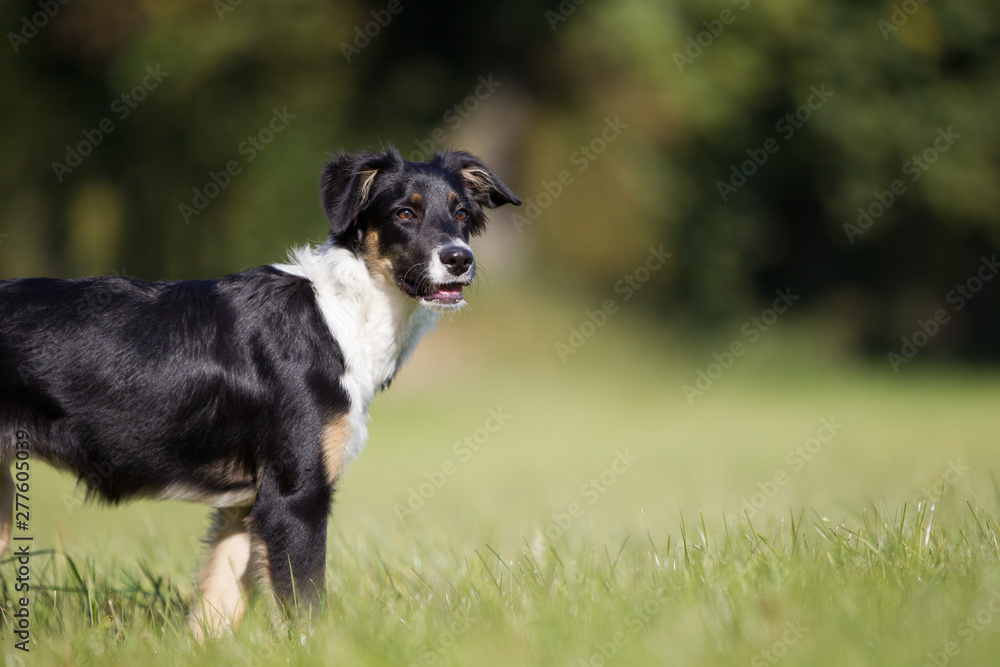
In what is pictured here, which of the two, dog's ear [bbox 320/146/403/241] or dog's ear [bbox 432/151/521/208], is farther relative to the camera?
dog's ear [bbox 432/151/521/208]

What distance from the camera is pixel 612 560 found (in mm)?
4859

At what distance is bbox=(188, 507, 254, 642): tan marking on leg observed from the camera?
13.3 ft

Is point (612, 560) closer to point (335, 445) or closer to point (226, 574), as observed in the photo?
point (335, 445)

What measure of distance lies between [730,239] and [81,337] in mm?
17615

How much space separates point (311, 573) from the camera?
3.82 m

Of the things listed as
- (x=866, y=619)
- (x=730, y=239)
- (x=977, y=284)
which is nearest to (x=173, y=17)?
(x=730, y=239)

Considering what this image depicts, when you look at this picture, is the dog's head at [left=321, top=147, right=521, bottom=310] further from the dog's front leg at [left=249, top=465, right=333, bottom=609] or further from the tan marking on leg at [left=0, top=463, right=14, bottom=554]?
the tan marking on leg at [left=0, top=463, right=14, bottom=554]

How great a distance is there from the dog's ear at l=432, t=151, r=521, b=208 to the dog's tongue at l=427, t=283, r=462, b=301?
665 millimetres

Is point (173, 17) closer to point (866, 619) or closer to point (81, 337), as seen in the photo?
point (81, 337)

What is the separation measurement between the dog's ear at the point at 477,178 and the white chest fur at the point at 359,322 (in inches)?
33.3

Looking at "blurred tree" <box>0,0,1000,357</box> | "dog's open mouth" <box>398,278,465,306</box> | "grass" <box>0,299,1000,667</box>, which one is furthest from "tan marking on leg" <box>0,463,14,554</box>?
"blurred tree" <box>0,0,1000,357</box>

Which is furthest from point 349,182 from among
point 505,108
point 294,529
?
point 505,108

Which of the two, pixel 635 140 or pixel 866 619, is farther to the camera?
pixel 635 140

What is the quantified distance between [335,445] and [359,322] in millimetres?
573
